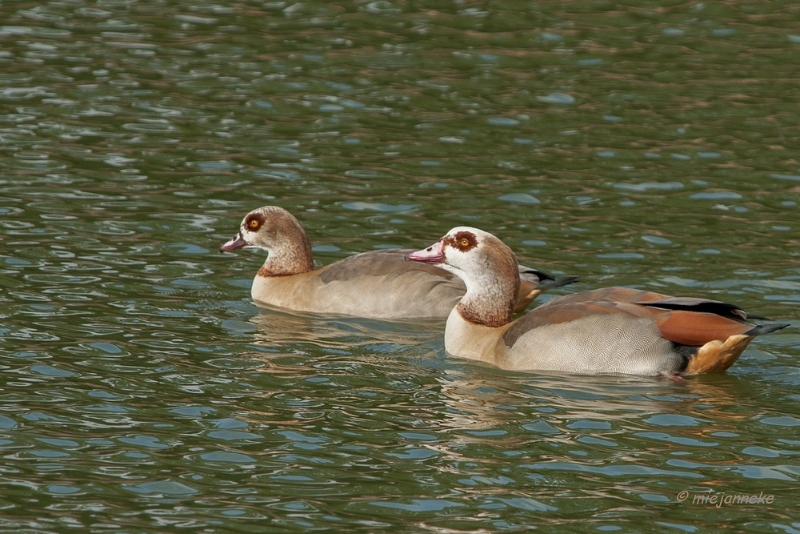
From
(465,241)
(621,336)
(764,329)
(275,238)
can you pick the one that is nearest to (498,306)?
(465,241)

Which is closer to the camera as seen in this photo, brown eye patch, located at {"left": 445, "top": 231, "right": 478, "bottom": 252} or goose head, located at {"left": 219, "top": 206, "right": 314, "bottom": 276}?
brown eye patch, located at {"left": 445, "top": 231, "right": 478, "bottom": 252}

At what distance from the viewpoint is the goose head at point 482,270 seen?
1214 cm

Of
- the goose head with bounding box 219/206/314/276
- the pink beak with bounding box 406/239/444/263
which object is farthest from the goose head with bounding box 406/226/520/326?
the goose head with bounding box 219/206/314/276

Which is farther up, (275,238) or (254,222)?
(254,222)

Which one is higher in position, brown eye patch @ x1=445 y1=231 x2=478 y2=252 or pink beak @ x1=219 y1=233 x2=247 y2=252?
brown eye patch @ x1=445 y1=231 x2=478 y2=252

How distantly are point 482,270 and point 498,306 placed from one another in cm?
33

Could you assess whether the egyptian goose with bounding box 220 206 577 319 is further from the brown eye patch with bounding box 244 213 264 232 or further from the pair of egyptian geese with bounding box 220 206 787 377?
the brown eye patch with bounding box 244 213 264 232

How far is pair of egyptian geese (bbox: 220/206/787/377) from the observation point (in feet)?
36.5

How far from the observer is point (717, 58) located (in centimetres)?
2059

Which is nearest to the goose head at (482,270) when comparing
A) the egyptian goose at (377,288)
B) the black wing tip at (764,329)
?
the egyptian goose at (377,288)

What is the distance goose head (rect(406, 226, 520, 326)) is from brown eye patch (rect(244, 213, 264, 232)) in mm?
2490

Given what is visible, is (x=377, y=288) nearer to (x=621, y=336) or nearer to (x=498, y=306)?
(x=498, y=306)

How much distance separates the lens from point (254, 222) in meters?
14.3

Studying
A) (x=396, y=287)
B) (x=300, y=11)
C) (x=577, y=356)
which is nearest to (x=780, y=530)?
(x=577, y=356)
